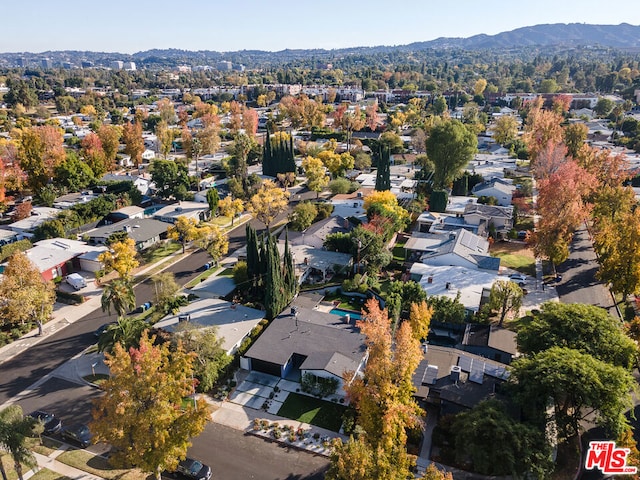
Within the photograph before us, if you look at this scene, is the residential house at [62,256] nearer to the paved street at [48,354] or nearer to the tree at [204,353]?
the paved street at [48,354]

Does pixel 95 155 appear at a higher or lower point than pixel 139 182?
higher

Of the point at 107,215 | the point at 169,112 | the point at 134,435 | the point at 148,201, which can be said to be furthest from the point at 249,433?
the point at 169,112

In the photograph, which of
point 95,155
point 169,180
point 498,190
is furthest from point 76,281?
point 498,190

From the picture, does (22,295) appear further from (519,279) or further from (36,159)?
(519,279)

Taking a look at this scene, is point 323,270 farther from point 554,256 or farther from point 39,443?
point 39,443

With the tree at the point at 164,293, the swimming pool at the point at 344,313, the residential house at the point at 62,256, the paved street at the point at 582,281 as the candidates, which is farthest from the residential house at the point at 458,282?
the residential house at the point at 62,256

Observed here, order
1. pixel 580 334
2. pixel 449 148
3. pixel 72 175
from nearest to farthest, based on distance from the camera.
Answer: pixel 580 334, pixel 449 148, pixel 72 175
